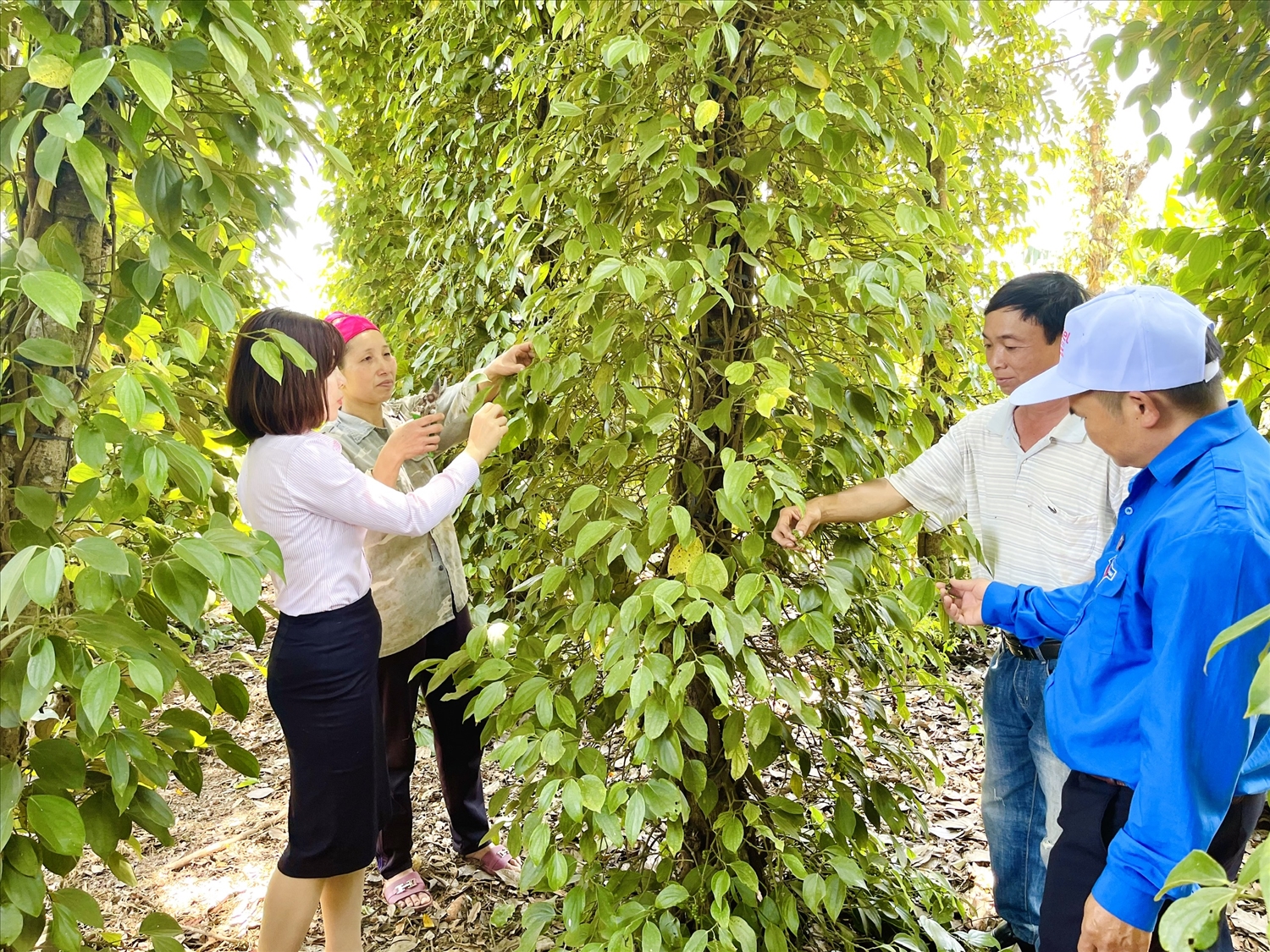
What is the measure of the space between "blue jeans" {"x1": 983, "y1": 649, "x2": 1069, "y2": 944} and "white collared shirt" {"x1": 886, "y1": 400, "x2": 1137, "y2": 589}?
225 mm

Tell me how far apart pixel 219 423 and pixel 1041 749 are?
276 centimetres

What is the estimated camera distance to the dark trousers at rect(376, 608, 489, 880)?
7.63ft

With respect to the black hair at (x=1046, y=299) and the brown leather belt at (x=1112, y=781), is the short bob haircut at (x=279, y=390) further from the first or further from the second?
the brown leather belt at (x=1112, y=781)

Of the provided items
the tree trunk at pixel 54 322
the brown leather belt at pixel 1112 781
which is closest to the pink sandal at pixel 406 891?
the tree trunk at pixel 54 322

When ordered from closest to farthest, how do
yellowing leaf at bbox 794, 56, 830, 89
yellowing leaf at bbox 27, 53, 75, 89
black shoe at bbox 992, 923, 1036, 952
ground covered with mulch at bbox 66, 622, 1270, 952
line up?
yellowing leaf at bbox 27, 53, 75, 89
yellowing leaf at bbox 794, 56, 830, 89
black shoe at bbox 992, 923, 1036, 952
ground covered with mulch at bbox 66, 622, 1270, 952

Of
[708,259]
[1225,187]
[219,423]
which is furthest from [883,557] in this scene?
[219,423]

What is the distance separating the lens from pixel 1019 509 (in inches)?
67.8

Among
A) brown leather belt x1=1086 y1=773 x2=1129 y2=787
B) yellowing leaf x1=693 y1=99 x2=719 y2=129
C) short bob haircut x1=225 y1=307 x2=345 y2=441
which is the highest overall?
yellowing leaf x1=693 y1=99 x2=719 y2=129

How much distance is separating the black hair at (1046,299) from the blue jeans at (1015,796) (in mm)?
678

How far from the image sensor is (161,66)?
0.97 meters

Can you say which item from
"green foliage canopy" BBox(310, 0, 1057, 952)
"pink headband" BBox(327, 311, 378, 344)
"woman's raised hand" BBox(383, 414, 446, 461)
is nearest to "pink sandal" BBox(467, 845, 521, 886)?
"green foliage canopy" BBox(310, 0, 1057, 952)

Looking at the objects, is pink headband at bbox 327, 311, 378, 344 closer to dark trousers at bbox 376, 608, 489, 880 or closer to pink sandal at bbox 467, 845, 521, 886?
dark trousers at bbox 376, 608, 489, 880

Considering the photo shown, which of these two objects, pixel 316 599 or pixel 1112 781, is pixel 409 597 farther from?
pixel 1112 781

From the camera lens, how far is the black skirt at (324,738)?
1.68 metres
